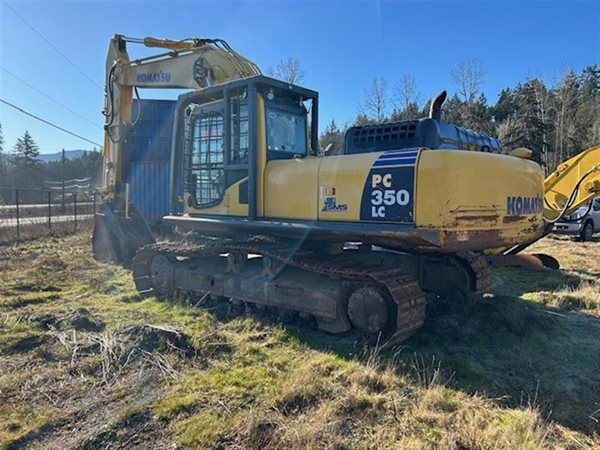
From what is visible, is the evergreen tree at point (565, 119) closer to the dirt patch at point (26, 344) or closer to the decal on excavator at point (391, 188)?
the decal on excavator at point (391, 188)

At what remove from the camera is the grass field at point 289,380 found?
129 inches

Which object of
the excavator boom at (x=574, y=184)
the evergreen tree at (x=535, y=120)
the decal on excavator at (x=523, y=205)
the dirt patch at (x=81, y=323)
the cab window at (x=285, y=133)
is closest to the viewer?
the decal on excavator at (x=523, y=205)

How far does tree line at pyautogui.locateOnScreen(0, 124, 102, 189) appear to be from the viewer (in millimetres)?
51250

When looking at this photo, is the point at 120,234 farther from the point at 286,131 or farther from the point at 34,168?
the point at 34,168

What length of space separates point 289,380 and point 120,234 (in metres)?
7.56

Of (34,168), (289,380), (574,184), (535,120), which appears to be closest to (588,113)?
(535,120)

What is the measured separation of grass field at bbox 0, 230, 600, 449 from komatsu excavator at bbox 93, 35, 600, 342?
46 cm

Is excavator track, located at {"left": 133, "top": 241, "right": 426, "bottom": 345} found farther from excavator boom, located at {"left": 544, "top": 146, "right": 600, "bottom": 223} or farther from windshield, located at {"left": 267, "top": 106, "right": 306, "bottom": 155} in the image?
excavator boom, located at {"left": 544, "top": 146, "right": 600, "bottom": 223}

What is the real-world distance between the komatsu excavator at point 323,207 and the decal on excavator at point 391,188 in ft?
0.05

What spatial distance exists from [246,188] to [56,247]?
9.53m

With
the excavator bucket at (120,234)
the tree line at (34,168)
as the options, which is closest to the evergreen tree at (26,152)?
the tree line at (34,168)

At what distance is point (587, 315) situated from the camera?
21.0ft

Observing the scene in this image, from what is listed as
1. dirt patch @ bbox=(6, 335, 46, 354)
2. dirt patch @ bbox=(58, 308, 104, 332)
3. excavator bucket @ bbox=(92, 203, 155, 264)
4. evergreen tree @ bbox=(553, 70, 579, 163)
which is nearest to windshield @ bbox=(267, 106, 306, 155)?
dirt patch @ bbox=(58, 308, 104, 332)

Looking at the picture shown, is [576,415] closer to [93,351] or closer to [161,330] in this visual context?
[161,330]
